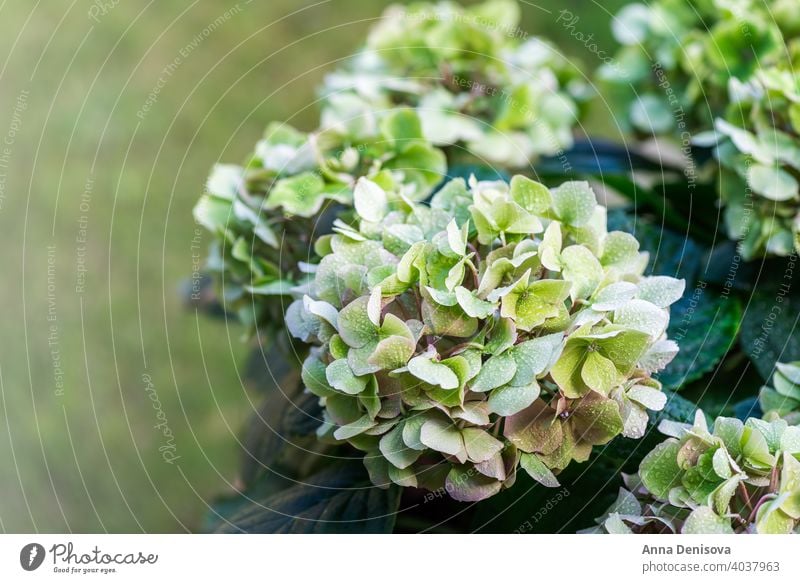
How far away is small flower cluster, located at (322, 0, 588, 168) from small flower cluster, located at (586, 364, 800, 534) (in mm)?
330

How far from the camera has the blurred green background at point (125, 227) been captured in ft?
3.71

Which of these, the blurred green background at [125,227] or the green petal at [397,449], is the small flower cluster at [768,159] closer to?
the green petal at [397,449]

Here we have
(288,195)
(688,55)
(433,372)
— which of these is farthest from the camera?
(688,55)

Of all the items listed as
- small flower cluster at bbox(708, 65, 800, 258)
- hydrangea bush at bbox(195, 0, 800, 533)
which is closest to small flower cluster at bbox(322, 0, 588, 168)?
hydrangea bush at bbox(195, 0, 800, 533)

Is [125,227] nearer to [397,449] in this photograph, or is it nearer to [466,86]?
[466,86]

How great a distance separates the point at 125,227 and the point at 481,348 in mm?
1059

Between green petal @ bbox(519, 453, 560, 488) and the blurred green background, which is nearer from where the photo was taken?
green petal @ bbox(519, 453, 560, 488)

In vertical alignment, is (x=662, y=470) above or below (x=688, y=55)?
below

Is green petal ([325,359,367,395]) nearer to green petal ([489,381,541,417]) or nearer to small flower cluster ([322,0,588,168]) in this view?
green petal ([489,381,541,417])

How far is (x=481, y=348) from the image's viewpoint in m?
0.42

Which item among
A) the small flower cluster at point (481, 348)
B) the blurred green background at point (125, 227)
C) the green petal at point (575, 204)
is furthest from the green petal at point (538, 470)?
the blurred green background at point (125, 227)

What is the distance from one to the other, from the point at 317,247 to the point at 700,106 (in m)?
0.43

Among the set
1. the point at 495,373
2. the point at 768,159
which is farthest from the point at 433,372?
the point at 768,159

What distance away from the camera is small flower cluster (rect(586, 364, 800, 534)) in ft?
1.33
